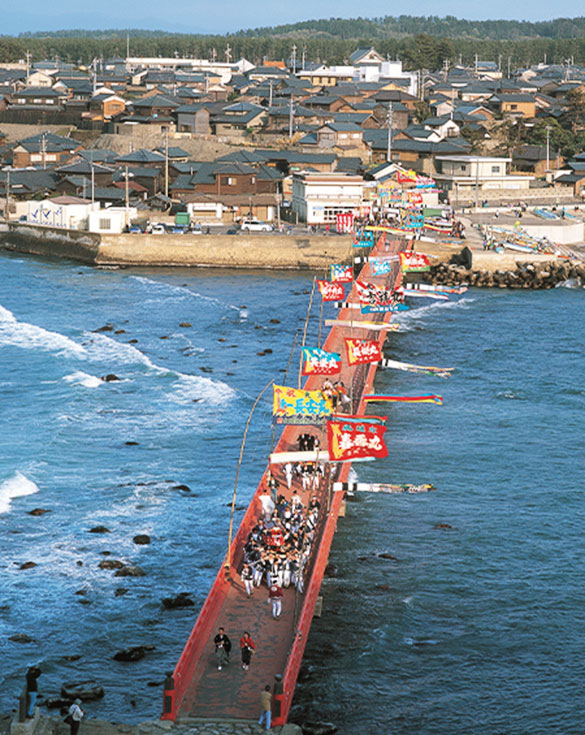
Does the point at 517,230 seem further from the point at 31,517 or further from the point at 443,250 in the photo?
the point at 31,517

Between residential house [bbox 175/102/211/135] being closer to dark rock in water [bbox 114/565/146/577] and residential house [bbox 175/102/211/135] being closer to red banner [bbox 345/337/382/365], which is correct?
red banner [bbox 345/337/382/365]

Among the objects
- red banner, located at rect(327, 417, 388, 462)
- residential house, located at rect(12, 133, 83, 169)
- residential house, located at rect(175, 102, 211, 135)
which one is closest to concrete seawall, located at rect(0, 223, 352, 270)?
residential house, located at rect(12, 133, 83, 169)

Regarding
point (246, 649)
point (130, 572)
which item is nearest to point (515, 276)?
point (130, 572)

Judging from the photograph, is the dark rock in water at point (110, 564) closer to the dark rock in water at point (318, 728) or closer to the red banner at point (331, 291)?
the dark rock in water at point (318, 728)

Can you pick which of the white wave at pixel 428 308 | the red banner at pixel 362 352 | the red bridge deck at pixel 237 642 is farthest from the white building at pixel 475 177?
the red bridge deck at pixel 237 642

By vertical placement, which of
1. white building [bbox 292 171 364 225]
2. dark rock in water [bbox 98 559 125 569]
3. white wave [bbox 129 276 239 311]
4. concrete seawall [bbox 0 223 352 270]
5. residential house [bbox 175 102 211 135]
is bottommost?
dark rock in water [bbox 98 559 125 569]

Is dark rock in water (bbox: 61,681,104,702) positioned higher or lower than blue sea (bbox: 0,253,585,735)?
lower
